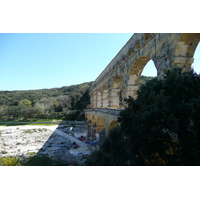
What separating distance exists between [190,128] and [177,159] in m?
0.90

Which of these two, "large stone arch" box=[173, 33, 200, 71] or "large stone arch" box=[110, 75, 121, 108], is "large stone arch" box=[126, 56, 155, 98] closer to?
"large stone arch" box=[110, 75, 121, 108]

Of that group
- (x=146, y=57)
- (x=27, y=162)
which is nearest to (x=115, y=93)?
(x=146, y=57)

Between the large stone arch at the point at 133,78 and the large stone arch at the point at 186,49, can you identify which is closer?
the large stone arch at the point at 186,49

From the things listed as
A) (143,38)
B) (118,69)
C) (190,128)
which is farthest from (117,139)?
(118,69)

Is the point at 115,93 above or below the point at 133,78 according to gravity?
below

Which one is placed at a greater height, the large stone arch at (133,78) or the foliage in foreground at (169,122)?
the large stone arch at (133,78)

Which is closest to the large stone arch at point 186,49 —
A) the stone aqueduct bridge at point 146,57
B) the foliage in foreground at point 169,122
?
the stone aqueduct bridge at point 146,57

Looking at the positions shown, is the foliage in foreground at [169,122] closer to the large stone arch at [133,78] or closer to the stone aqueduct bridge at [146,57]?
the stone aqueduct bridge at [146,57]

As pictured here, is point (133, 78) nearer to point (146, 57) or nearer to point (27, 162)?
point (146, 57)

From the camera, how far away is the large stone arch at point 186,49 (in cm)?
559

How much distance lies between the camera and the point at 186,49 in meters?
Result: 5.90

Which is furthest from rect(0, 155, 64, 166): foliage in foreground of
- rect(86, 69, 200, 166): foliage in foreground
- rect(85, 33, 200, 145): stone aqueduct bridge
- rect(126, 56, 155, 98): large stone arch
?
rect(86, 69, 200, 166): foliage in foreground

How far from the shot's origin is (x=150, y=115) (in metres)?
3.35

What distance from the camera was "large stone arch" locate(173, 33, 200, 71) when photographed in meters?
5.59
